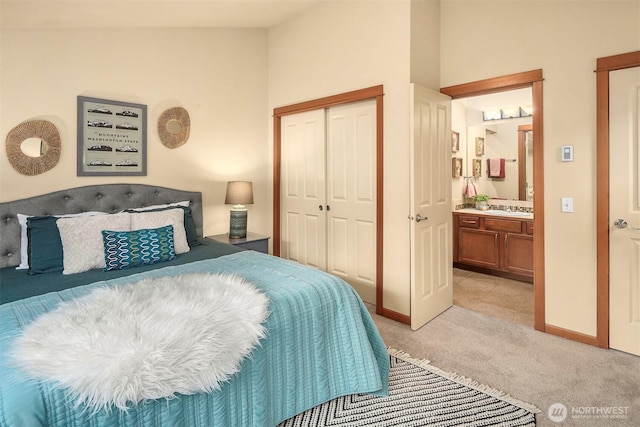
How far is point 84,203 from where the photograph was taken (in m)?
2.93

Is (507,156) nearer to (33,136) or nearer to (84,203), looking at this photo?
(84,203)

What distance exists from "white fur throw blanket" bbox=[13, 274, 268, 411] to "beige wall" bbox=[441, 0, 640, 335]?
239 centimetres

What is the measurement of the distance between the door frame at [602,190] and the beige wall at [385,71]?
4.13ft

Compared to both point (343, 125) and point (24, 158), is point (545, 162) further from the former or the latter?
point (24, 158)

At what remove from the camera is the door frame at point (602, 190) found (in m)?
2.47

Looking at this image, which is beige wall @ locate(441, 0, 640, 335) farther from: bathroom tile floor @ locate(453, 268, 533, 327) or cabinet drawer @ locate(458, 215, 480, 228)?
cabinet drawer @ locate(458, 215, 480, 228)

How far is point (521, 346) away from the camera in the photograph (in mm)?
2621

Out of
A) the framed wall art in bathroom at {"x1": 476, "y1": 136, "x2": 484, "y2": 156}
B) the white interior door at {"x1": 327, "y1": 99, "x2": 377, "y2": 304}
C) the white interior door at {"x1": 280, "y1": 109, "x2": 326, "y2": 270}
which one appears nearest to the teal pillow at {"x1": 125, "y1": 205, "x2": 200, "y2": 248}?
the white interior door at {"x1": 280, "y1": 109, "x2": 326, "y2": 270}

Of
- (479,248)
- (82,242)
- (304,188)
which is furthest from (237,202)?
(479,248)

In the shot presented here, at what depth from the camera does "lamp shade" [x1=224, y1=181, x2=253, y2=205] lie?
3.70 m

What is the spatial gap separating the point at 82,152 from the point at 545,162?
3.72 meters

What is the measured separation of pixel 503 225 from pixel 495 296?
1021mm

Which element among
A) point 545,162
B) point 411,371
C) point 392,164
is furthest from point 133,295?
point 545,162

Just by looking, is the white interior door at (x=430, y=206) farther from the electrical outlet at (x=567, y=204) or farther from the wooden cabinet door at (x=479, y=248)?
the wooden cabinet door at (x=479, y=248)
